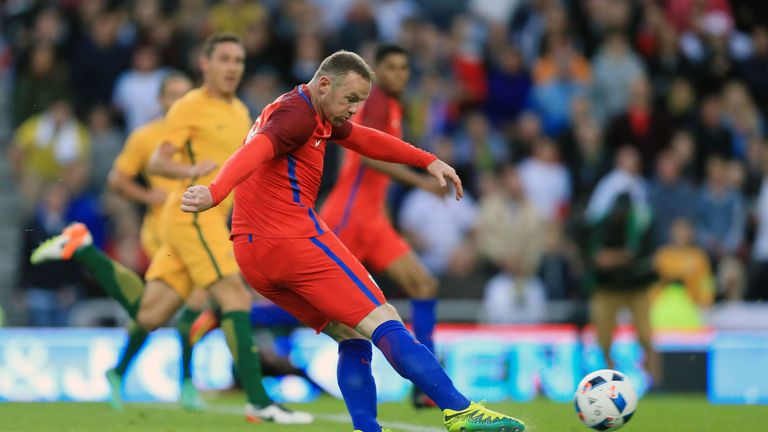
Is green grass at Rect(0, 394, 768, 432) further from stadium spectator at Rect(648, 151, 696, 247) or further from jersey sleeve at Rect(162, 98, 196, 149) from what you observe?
stadium spectator at Rect(648, 151, 696, 247)

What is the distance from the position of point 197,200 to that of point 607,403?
2.99 metres

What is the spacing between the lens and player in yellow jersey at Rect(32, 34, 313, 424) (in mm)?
9680

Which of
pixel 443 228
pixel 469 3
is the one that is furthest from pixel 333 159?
pixel 469 3

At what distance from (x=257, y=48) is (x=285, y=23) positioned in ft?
4.02

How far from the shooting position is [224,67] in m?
10.1

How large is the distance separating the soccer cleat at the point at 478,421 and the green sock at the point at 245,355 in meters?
2.60

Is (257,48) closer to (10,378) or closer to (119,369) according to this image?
(10,378)

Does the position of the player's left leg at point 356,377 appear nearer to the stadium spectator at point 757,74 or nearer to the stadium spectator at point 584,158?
the stadium spectator at point 584,158

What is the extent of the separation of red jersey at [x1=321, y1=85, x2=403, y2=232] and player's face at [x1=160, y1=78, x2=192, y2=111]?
1.82m

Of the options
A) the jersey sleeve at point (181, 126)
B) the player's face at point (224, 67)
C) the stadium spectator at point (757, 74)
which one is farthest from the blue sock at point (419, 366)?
the stadium spectator at point (757, 74)

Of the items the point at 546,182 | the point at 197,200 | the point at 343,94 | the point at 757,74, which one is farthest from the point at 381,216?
the point at 757,74

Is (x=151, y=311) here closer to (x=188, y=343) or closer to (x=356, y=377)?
(x=188, y=343)

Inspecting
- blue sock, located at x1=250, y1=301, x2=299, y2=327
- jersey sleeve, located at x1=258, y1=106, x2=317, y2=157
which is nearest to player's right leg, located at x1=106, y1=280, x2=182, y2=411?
blue sock, located at x1=250, y1=301, x2=299, y2=327

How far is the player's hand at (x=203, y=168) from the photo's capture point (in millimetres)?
9320
